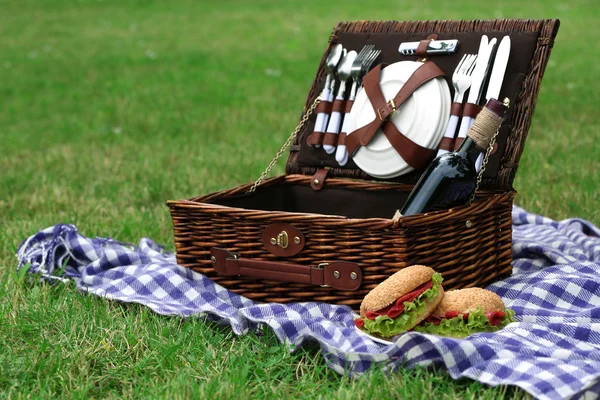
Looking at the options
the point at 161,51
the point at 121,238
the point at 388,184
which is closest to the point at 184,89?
the point at 161,51

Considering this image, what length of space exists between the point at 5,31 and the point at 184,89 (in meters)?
4.39

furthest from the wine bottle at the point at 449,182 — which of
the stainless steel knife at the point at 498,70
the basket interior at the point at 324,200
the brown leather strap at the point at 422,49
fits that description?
the brown leather strap at the point at 422,49

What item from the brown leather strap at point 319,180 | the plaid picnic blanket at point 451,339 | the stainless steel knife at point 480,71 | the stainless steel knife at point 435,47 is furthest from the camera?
the brown leather strap at point 319,180

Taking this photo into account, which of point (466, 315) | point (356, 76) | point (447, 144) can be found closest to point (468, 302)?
point (466, 315)

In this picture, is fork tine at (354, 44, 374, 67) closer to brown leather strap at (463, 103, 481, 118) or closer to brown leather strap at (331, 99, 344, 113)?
brown leather strap at (331, 99, 344, 113)

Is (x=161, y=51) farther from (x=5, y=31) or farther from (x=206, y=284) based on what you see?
(x=206, y=284)

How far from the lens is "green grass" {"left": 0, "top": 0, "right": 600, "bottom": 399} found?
1.79 m

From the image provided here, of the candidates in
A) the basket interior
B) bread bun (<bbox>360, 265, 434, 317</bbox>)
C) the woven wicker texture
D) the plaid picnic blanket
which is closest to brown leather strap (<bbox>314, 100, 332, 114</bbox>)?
the basket interior

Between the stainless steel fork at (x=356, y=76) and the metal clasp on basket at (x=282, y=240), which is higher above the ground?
the stainless steel fork at (x=356, y=76)

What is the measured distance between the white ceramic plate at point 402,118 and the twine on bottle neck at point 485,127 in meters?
0.31

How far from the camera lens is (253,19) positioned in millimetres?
10047

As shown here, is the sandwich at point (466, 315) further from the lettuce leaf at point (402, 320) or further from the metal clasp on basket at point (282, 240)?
the metal clasp on basket at point (282, 240)

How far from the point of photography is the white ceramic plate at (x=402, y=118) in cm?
247

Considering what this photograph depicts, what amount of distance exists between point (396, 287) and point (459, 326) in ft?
0.54
